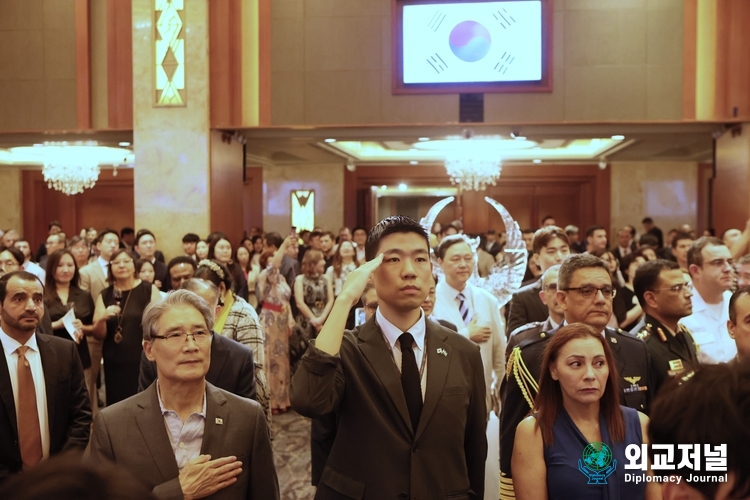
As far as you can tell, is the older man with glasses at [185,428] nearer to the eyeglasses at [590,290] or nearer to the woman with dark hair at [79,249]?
the eyeglasses at [590,290]

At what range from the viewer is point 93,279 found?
21.3 ft

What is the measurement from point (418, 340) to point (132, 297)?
3215mm

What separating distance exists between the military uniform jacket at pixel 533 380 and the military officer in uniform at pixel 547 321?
0.75 ft

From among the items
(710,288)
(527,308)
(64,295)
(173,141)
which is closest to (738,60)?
(710,288)

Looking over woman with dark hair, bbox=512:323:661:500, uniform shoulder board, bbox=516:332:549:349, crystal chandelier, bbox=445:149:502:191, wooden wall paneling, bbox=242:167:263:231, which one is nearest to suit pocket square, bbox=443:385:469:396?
woman with dark hair, bbox=512:323:661:500

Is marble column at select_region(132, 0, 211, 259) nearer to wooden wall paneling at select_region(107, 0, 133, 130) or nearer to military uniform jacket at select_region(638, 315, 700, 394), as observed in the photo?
wooden wall paneling at select_region(107, 0, 133, 130)

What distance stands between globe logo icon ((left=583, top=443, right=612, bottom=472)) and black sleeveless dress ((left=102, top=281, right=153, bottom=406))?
10.5ft

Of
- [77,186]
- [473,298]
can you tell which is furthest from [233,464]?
[77,186]

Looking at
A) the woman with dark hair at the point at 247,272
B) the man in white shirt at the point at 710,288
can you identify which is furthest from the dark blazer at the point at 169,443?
the woman with dark hair at the point at 247,272

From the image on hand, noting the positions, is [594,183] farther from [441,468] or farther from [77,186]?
[441,468]

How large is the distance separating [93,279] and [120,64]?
450 cm

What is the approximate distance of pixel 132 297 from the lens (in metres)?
4.99

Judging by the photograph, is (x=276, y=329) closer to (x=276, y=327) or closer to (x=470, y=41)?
(x=276, y=327)

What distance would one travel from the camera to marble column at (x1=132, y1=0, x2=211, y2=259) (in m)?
9.43
